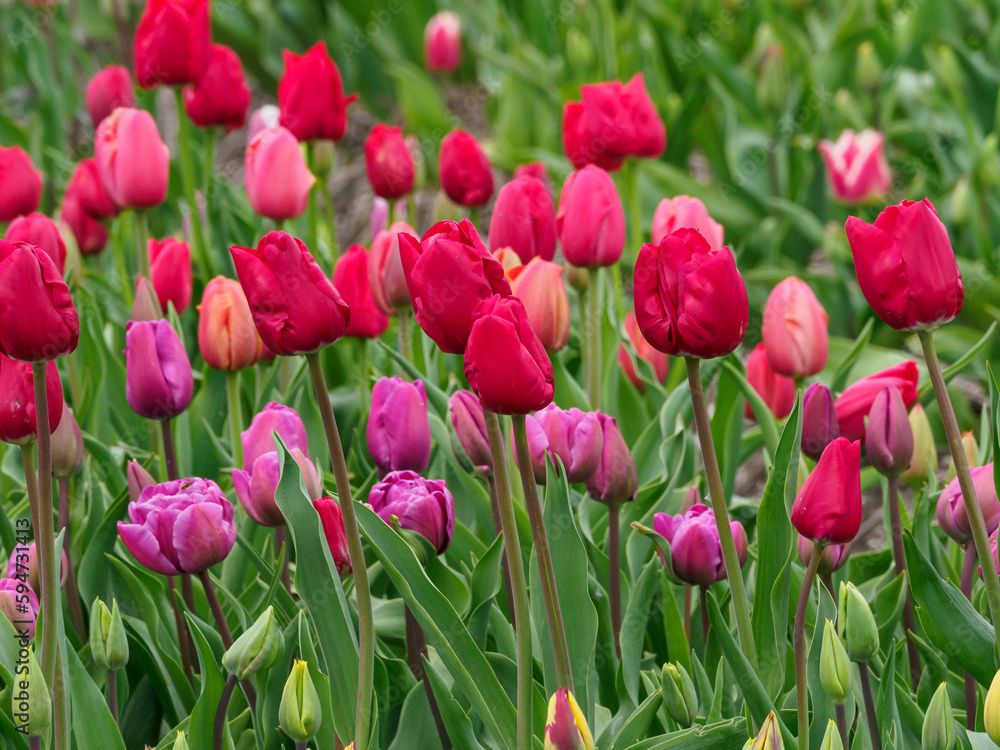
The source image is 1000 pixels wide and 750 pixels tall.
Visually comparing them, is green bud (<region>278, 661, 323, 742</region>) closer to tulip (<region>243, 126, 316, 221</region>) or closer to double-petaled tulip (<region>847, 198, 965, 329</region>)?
double-petaled tulip (<region>847, 198, 965, 329</region>)

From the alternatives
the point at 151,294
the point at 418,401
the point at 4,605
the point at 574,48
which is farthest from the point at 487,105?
the point at 4,605

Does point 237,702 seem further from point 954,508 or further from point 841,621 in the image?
point 954,508

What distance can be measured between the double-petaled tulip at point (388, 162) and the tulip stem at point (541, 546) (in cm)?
101

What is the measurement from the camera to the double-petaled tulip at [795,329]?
1.27 metres

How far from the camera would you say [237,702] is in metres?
1.10

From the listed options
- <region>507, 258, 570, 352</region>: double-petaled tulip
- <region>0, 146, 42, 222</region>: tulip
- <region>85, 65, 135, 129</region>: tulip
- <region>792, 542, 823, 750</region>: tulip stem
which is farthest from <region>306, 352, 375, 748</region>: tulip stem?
<region>85, 65, 135, 129</region>: tulip

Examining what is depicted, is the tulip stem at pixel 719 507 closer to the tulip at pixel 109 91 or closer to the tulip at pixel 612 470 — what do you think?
the tulip at pixel 612 470

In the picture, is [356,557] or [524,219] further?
[524,219]

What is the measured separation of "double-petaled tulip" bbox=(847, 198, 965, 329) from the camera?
0.79m

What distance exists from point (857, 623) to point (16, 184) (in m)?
1.48

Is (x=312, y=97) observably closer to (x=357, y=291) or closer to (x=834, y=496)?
(x=357, y=291)

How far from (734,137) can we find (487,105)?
1.14 metres

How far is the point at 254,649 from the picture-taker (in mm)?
851

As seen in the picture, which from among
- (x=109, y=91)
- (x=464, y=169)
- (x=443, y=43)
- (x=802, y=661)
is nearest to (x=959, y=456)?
(x=802, y=661)
